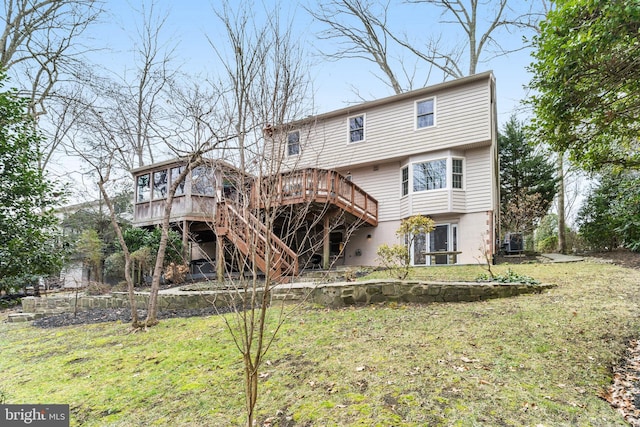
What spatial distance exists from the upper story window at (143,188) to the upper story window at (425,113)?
1144cm

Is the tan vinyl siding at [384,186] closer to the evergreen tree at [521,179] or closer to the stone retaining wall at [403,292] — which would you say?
the evergreen tree at [521,179]

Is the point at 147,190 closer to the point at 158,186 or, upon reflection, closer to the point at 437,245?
the point at 158,186

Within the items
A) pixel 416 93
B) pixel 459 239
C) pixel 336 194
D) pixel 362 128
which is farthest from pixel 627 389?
pixel 362 128

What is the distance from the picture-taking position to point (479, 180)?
1176 cm

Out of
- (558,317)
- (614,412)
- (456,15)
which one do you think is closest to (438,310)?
(558,317)

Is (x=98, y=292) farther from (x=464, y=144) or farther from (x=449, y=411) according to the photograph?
(x=464, y=144)

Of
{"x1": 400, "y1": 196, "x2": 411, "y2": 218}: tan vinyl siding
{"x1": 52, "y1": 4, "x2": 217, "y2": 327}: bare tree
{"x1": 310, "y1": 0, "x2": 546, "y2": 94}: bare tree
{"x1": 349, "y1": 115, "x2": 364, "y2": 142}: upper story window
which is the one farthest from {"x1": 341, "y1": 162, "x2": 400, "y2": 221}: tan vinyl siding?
{"x1": 52, "y1": 4, "x2": 217, "y2": 327}: bare tree

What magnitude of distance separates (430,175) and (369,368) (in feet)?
32.8

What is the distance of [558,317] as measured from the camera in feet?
15.4

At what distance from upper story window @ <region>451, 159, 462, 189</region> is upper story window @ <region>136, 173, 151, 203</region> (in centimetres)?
1227

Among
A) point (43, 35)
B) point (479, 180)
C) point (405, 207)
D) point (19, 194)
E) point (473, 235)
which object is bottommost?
point (473, 235)

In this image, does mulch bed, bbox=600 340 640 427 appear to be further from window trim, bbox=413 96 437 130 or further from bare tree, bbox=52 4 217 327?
window trim, bbox=413 96 437 130

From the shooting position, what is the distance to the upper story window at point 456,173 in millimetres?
11906

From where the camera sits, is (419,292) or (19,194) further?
(19,194)
